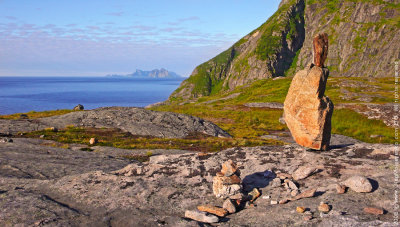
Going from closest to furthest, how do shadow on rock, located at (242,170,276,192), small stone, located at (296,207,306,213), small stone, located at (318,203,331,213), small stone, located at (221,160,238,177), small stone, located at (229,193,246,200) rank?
small stone, located at (318,203,331,213)
small stone, located at (296,207,306,213)
small stone, located at (229,193,246,200)
small stone, located at (221,160,238,177)
shadow on rock, located at (242,170,276,192)

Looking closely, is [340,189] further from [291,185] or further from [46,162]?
[46,162]

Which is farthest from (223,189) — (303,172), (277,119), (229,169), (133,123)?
(277,119)

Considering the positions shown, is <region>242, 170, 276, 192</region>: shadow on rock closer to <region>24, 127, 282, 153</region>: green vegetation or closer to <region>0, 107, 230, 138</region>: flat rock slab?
<region>24, 127, 282, 153</region>: green vegetation

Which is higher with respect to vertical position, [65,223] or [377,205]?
[377,205]

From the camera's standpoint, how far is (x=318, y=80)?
2339cm

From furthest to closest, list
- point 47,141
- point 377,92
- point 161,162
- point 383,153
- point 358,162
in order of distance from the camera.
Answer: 1. point 377,92
2. point 47,141
3. point 161,162
4. point 383,153
5. point 358,162

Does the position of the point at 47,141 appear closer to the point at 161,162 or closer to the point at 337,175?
the point at 161,162

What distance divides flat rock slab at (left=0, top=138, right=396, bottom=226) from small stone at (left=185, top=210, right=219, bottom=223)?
24.0 inches

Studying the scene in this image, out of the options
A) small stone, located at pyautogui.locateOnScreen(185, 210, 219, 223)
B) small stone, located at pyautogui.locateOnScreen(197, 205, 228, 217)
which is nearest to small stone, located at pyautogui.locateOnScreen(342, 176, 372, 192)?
small stone, located at pyautogui.locateOnScreen(197, 205, 228, 217)

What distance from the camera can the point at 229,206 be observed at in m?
16.1

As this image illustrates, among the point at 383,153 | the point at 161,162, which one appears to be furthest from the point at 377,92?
the point at 161,162

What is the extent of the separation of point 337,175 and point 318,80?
837 centimetres

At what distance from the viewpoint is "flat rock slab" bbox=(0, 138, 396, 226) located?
48.8 ft

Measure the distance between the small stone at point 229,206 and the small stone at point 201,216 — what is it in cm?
126
